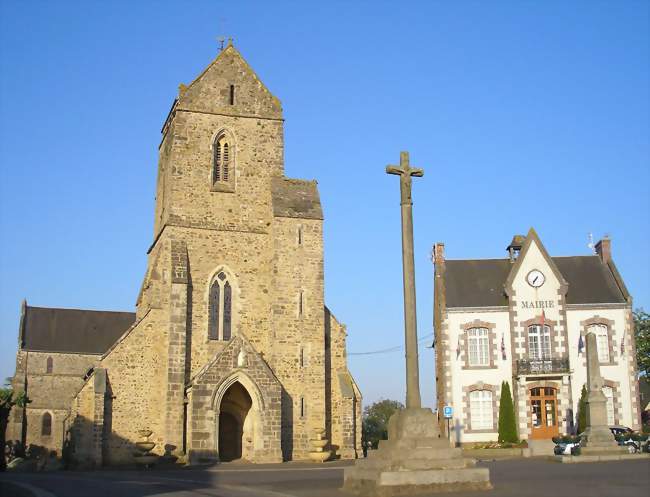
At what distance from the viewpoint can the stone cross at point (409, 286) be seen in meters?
16.5

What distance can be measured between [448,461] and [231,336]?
62.3 feet

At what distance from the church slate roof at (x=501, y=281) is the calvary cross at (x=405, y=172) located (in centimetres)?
2216

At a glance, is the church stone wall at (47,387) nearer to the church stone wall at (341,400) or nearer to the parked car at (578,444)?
the church stone wall at (341,400)

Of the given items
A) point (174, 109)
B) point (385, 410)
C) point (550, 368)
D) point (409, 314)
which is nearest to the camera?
point (409, 314)

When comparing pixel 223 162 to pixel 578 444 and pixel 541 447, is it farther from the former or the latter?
pixel 578 444

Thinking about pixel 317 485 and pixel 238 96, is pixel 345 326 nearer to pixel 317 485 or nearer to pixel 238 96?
pixel 238 96

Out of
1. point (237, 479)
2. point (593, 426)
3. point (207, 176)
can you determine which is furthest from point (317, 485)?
point (207, 176)

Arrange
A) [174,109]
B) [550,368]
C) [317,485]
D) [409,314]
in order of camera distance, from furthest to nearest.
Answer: [550,368] < [174,109] < [317,485] < [409,314]

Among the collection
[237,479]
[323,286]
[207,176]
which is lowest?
[237,479]

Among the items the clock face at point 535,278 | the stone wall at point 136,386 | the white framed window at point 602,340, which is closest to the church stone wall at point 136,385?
the stone wall at point 136,386

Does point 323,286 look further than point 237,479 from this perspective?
Yes

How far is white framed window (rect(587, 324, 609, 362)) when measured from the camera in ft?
126

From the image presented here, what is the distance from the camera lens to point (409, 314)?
16.7 m

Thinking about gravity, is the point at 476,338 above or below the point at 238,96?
below
